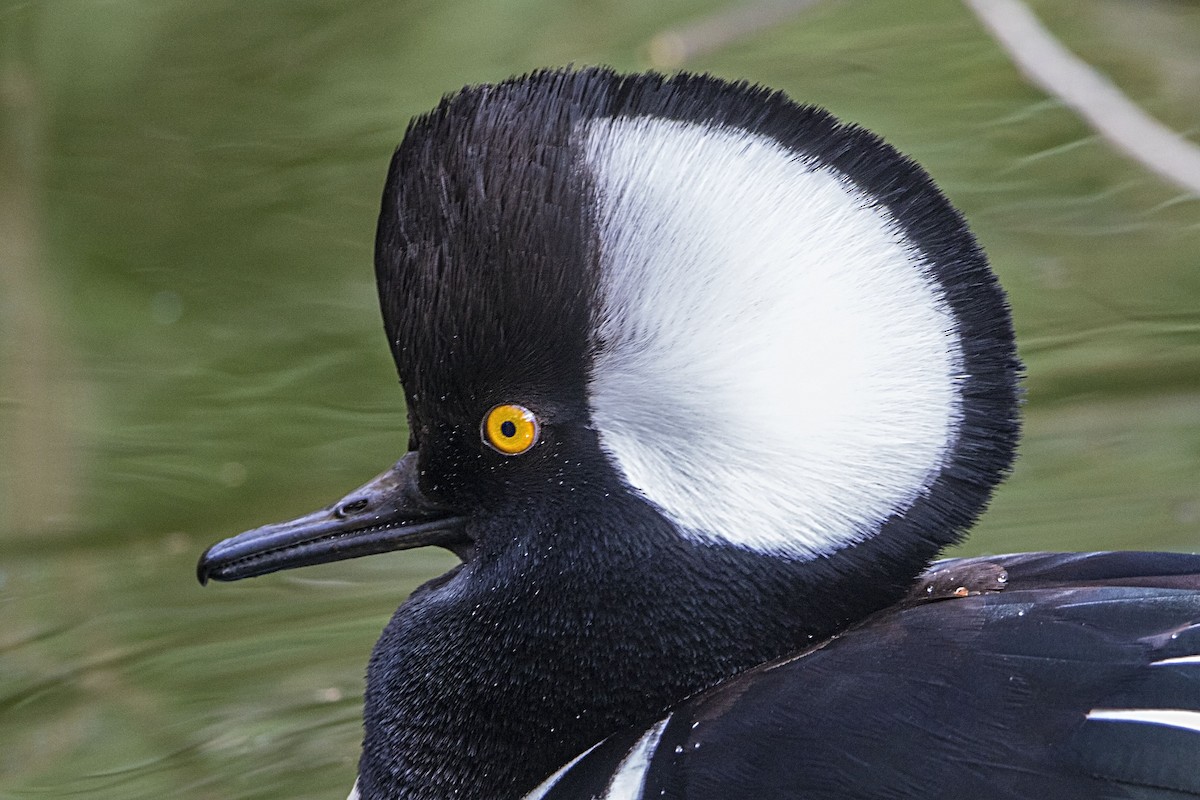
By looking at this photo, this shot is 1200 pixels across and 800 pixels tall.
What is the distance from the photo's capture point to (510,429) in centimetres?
293

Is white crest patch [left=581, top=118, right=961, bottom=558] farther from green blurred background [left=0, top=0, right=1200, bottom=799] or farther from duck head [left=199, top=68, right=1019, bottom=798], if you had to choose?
green blurred background [left=0, top=0, right=1200, bottom=799]

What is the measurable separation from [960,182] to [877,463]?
12.0 ft

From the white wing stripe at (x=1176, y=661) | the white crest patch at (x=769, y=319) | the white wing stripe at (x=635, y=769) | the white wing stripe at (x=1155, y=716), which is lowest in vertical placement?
the white wing stripe at (x=1155, y=716)

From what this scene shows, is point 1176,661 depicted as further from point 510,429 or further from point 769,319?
point 510,429

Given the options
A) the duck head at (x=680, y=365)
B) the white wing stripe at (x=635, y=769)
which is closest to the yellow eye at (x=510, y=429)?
the duck head at (x=680, y=365)

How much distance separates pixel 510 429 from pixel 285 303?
124 inches

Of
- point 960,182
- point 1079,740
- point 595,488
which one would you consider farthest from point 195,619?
point 960,182

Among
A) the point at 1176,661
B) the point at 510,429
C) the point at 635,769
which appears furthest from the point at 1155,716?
the point at 510,429

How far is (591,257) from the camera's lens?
108 inches

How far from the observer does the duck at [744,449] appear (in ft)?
8.76

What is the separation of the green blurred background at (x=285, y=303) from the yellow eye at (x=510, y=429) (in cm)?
133

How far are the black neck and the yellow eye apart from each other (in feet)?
0.46

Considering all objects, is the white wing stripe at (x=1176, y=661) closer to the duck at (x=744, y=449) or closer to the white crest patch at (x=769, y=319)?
the duck at (x=744, y=449)

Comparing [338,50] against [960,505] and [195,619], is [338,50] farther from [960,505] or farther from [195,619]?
[960,505]
